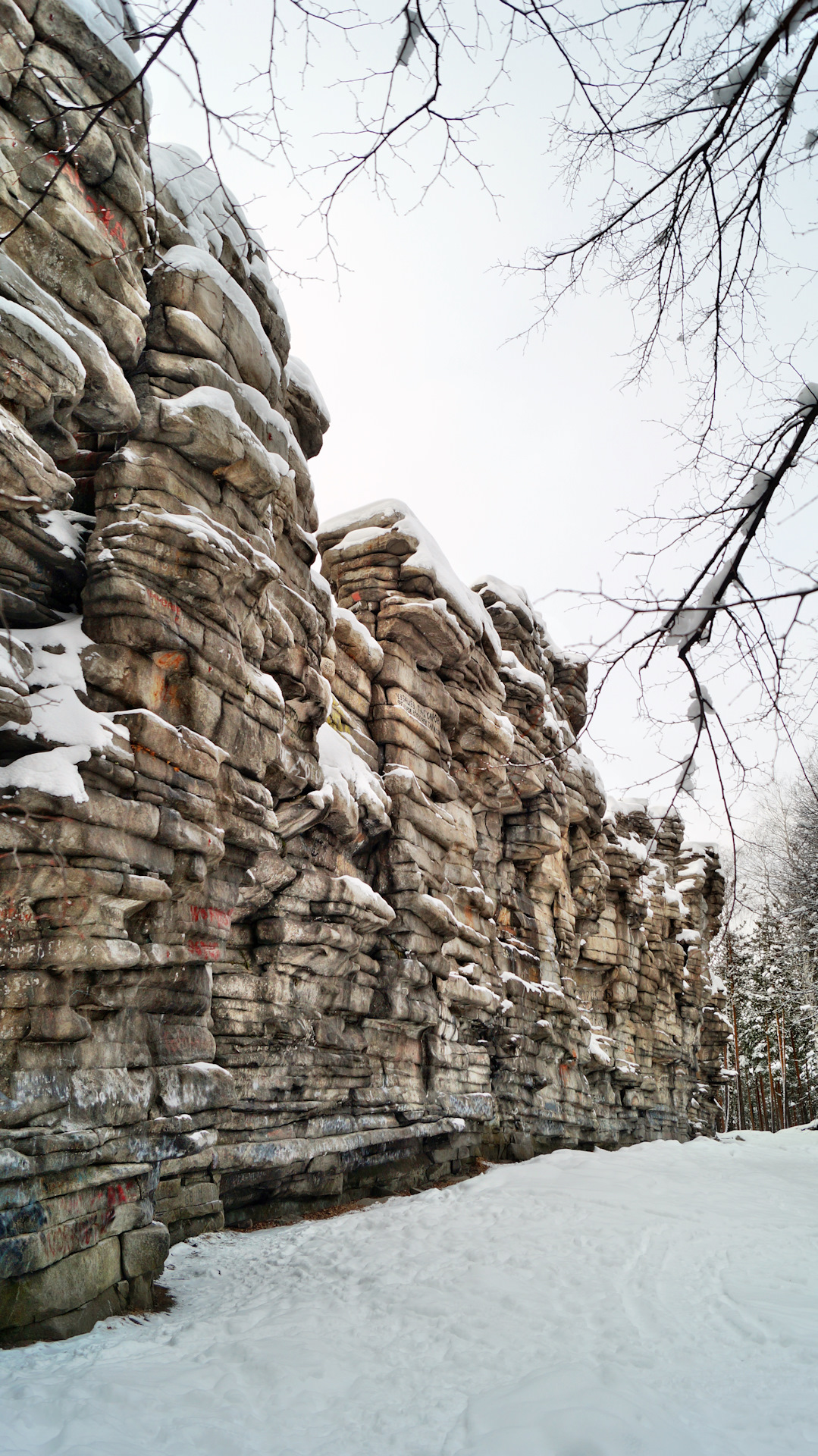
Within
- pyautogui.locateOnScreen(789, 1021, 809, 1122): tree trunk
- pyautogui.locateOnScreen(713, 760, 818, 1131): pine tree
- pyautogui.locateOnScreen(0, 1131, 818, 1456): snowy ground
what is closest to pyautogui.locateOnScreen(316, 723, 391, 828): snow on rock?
pyautogui.locateOnScreen(0, 1131, 818, 1456): snowy ground

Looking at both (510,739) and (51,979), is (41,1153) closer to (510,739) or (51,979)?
(51,979)

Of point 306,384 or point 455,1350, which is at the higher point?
point 306,384

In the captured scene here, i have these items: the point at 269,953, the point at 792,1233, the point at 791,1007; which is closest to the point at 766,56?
the point at 269,953

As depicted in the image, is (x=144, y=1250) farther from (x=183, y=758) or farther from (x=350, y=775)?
(x=350, y=775)

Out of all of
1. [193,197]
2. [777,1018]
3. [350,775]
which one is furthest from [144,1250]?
[777,1018]

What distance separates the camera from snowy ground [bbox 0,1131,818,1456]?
467 cm

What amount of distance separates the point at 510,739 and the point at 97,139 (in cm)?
1195

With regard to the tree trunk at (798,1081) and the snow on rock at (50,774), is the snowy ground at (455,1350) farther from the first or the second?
the tree trunk at (798,1081)

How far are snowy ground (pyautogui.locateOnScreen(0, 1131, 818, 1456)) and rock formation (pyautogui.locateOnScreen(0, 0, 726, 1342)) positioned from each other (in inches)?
29.9

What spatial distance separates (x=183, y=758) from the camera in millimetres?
7426

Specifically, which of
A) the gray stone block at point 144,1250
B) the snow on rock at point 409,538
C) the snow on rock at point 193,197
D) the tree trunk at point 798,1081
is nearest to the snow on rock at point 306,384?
the snow on rock at point 193,197

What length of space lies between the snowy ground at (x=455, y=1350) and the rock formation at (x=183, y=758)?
76 centimetres

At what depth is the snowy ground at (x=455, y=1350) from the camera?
184 inches

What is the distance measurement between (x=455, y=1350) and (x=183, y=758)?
189 inches
